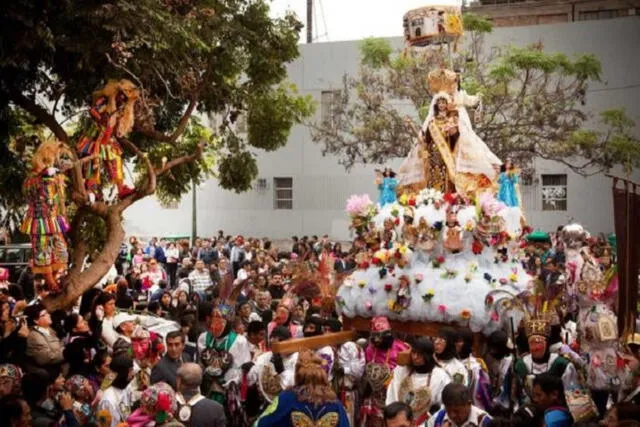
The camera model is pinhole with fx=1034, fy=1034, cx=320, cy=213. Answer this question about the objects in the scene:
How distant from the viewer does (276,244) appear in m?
36.2

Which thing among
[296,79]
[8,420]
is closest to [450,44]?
[8,420]

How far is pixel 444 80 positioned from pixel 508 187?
6.52ft

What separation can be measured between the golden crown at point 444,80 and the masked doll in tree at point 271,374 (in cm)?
690

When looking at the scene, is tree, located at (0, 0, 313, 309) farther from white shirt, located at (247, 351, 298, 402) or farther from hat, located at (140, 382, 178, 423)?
hat, located at (140, 382, 178, 423)

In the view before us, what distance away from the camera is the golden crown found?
15.1 metres

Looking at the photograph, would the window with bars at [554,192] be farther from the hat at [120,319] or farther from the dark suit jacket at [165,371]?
the dark suit jacket at [165,371]

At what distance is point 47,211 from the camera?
12.2 m

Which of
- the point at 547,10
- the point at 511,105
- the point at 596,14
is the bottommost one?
the point at 511,105

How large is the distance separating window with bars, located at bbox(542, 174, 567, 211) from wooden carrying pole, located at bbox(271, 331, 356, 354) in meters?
23.1

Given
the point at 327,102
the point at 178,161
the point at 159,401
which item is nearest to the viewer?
the point at 159,401

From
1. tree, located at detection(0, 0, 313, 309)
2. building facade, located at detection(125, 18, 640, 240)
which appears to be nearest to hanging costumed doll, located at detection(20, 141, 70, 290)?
tree, located at detection(0, 0, 313, 309)

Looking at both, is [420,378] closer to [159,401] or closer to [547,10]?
[159,401]

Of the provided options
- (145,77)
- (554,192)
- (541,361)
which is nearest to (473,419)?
(541,361)

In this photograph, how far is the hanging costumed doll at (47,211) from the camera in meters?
12.0
